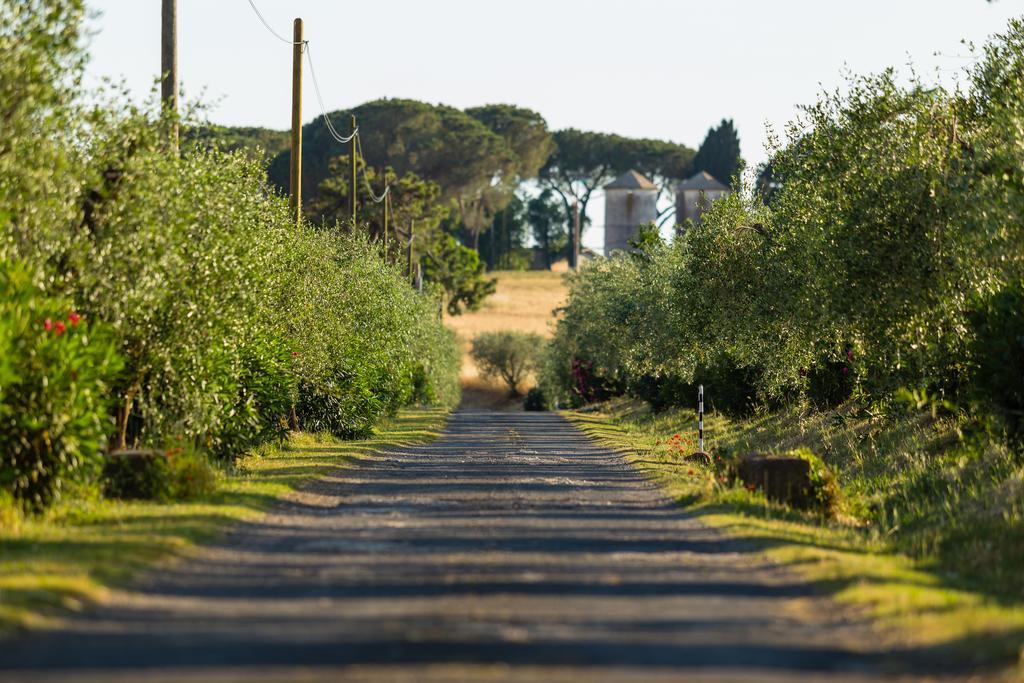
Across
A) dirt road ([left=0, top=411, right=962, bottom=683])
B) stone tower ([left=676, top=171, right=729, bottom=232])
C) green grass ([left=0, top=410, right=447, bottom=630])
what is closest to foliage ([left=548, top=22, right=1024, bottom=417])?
dirt road ([left=0, top=411, right=962, bottom=683])

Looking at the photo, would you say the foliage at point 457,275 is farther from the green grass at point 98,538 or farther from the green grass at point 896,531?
the green grass at point 98,538

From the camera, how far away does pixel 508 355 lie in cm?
10600

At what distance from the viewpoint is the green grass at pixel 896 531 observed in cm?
1009

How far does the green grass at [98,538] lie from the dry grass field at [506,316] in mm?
83184

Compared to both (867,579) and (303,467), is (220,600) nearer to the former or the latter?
(867,579)

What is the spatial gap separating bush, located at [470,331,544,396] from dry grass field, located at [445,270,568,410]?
1.14 metres

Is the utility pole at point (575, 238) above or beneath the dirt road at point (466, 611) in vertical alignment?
above

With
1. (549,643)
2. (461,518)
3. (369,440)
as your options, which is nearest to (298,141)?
(369,440)

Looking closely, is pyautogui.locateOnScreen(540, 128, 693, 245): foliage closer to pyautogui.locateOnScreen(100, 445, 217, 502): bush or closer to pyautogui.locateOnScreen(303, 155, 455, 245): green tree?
pyautogui.locateOnScreen(303, 155, 455, 245): green tree

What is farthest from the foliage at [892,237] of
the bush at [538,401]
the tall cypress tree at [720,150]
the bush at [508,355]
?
the tall cypress tree at [720,150]

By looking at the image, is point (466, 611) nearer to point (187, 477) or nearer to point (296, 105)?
point (187, 477)

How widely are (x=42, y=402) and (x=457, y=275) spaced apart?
85675 mm

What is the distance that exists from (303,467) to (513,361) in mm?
82363

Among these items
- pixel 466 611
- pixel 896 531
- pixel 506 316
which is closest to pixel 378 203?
pixel 506 316
